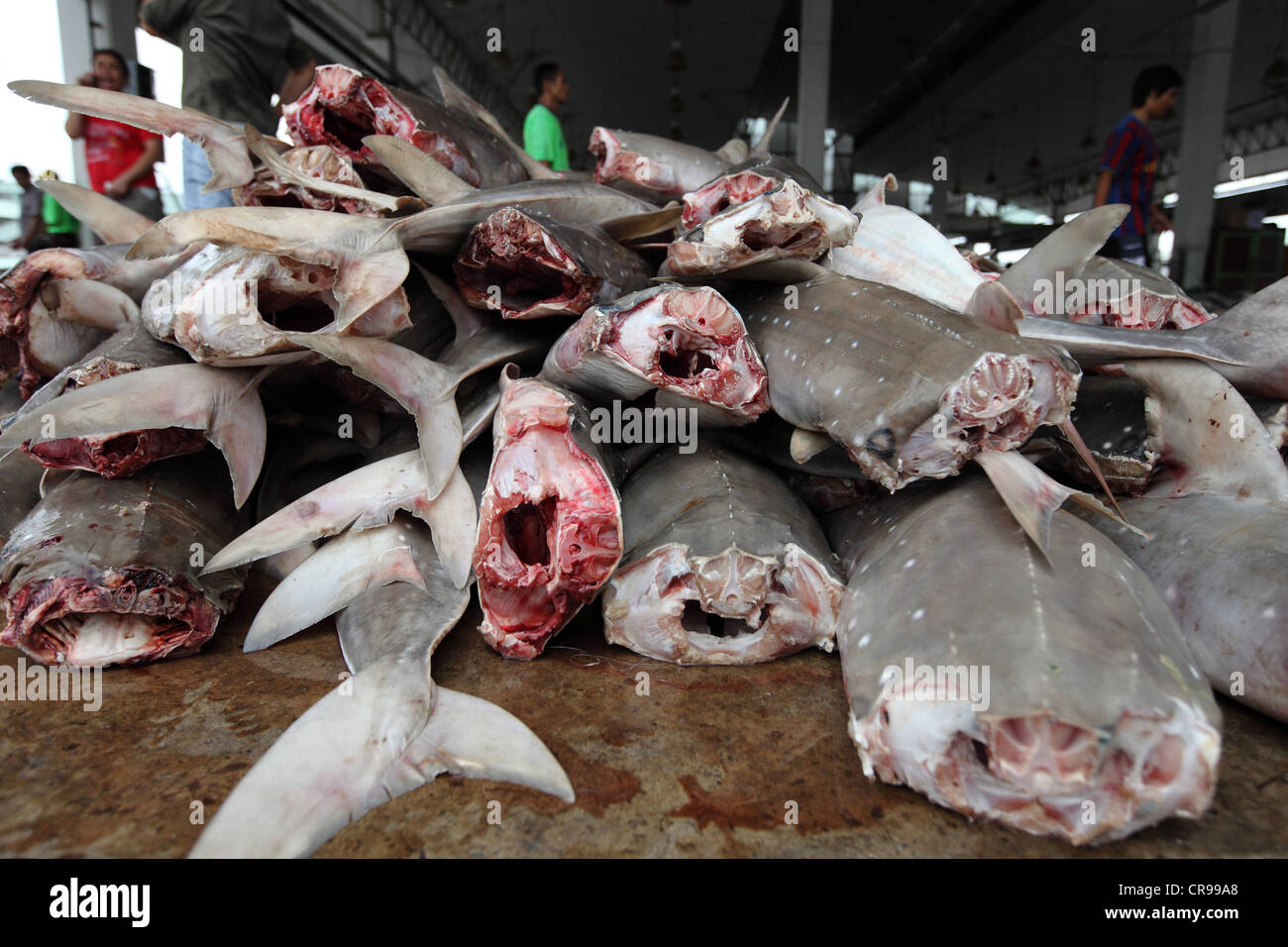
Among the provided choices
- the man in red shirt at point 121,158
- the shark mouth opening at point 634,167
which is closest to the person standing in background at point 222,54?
the man in red shirt at point 121,158

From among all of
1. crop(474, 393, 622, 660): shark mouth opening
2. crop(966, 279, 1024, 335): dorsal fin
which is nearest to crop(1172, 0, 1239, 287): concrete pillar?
crop(966, 279, 1024, 335): dorsal fin

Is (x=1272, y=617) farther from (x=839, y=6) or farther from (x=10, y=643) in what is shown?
(x=839, y=6)

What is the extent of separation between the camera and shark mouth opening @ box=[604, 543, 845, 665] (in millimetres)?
1734

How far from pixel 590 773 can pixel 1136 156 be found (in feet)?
Result: 23.5

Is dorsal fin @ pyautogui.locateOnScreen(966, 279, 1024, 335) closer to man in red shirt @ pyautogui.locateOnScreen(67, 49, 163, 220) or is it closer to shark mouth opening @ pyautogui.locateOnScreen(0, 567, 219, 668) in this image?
shark mouth opening @ pyautogui.locateOnScreen(0, 567, 219, 668)

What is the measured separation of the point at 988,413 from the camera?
1604 mm

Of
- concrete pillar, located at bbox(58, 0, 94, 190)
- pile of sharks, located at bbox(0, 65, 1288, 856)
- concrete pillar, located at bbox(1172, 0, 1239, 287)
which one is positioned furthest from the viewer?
concrete pillar, located at bbox(1172, 0, 1239, 287)

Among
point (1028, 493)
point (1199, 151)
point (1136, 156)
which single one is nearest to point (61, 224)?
point (1028, 493)

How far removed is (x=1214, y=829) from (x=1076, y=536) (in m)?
0.58

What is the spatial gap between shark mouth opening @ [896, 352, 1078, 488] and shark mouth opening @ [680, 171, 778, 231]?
901 mm

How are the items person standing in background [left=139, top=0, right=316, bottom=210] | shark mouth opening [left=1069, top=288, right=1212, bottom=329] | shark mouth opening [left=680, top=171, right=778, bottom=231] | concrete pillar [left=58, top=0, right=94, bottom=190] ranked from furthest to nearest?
concrete pillar [left=58, top=0, right=94, bottom=190] → person standing in background [left=139, top=0, right=316, bottom=210] → shark mouth opening [left=1069, top=288, right=1212, bottom=329] → shark mouth opening [left=680, top=171, right=778, bottom=231]

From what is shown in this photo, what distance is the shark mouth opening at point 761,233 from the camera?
2.01 meters

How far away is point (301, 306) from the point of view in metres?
2.32

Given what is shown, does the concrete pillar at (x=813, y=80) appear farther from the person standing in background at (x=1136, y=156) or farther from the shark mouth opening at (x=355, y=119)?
the shark mouth opening at (x=355, y=119)
